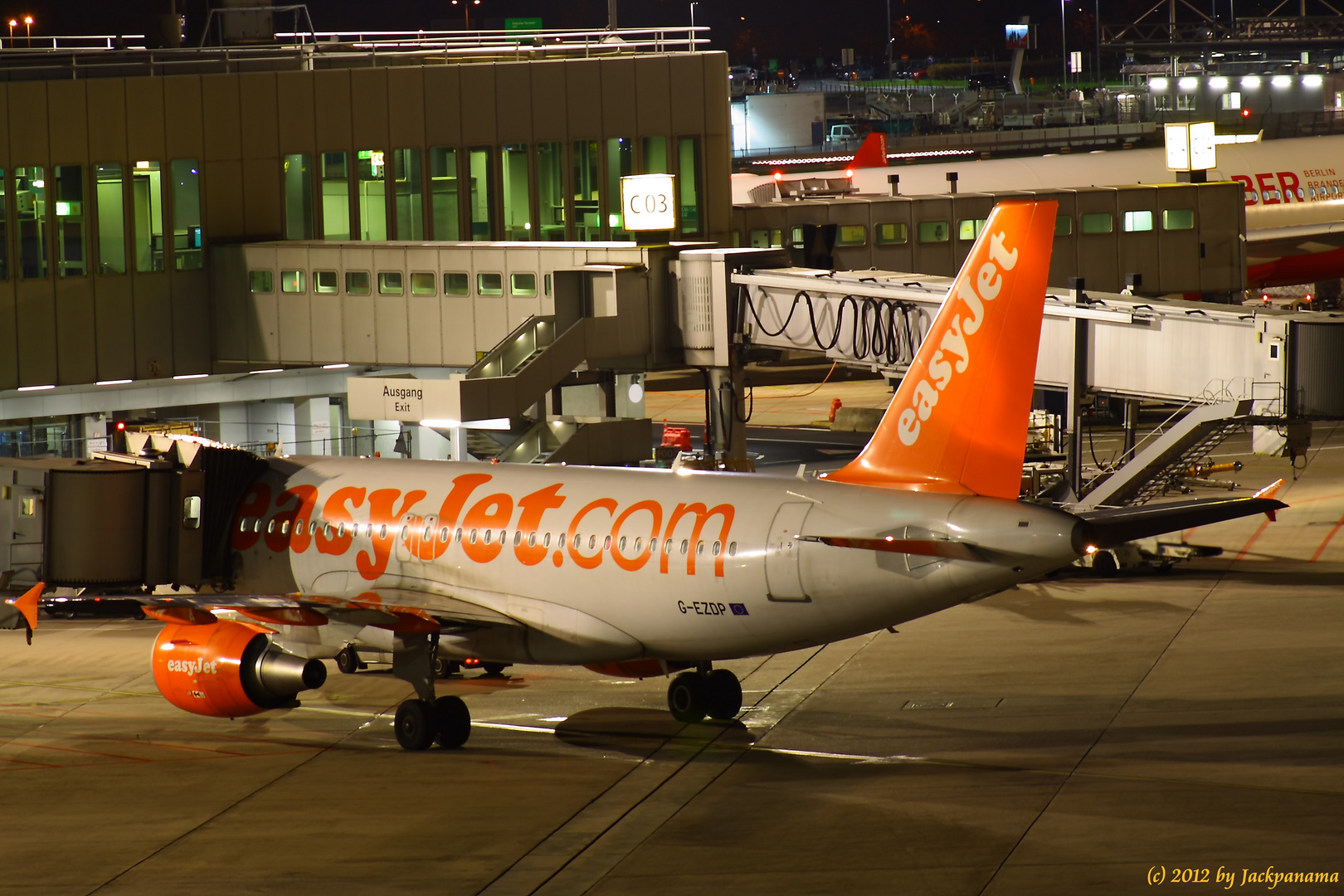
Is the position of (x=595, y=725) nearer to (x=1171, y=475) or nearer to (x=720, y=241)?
(x=1171, y=475)

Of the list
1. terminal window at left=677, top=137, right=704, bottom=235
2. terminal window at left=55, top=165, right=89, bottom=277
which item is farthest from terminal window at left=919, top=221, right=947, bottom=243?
terminal window at left=55, top=165, right=89, bottom=277

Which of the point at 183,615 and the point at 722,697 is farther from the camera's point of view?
the point at 722,697

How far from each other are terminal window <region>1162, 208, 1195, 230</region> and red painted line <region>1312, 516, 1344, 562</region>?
47.3 ft

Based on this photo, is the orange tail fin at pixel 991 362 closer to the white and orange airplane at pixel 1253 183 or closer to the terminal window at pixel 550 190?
the terminal window at pixel 550 190

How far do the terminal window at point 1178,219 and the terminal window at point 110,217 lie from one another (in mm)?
31020

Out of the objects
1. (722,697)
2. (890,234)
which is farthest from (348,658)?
(890,234)

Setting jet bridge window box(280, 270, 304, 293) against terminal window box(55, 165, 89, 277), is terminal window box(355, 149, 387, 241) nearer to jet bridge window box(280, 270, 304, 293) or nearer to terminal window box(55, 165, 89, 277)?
jet bridge window box(280, 270, 304, 293)

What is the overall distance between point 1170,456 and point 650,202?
14974 mm

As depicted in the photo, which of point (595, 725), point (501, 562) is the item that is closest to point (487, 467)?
point (501, 562)

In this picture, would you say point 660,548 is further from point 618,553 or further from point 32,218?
point 32,218

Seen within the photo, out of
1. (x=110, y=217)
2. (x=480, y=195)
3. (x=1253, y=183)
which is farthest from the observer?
(x=1253, y=183)

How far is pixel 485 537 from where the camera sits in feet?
82.4

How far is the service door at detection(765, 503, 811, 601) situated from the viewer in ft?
71.2

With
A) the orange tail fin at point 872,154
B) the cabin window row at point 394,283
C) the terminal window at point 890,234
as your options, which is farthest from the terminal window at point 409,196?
the orange tail fin at point 872,154
